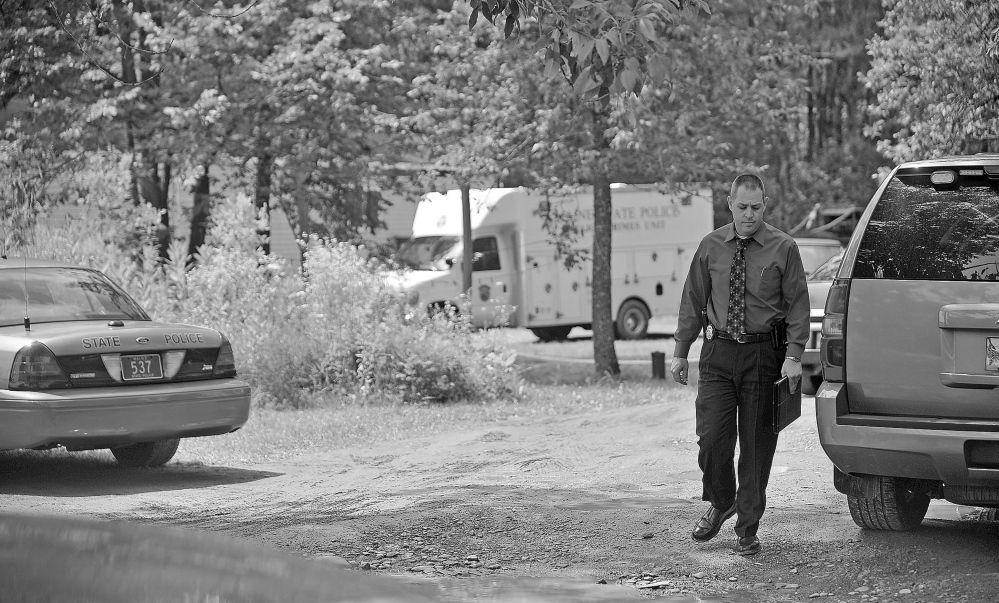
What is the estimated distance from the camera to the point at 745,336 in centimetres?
605

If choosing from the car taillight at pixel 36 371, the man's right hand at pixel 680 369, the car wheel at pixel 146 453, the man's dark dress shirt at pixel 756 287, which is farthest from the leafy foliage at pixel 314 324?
the man's dark dress shirt at pixel 756 287

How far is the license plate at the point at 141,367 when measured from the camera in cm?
831

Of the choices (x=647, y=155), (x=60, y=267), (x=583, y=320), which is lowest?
(x=583, y=320)

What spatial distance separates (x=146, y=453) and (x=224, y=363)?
1.06m

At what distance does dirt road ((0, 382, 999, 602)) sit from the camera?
18.3ft

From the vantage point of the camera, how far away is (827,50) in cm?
3331

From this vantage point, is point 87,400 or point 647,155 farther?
point 647,155

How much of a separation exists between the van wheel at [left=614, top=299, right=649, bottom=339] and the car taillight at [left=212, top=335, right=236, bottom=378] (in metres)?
17.0

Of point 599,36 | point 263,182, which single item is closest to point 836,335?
point 599,36

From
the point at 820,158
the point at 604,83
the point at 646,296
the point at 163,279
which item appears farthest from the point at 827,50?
the point at 604,83

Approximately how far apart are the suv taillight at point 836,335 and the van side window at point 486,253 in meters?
18.3

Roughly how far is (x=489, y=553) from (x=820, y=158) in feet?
102

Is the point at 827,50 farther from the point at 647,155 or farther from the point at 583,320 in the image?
the point at 647,155

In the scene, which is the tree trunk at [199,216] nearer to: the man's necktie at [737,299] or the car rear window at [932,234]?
the man's necktie at [737,299]
